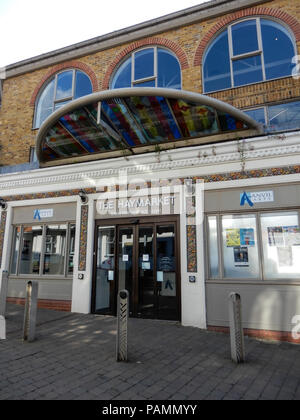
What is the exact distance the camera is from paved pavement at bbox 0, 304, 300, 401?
11.0ft

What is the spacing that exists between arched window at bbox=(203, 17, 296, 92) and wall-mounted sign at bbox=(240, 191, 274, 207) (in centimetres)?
446

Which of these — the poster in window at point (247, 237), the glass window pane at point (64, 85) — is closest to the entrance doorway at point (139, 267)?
the poster in window at point (247, 237)

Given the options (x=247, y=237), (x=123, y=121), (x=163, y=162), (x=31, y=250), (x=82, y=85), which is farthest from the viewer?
(x=82, y=85)

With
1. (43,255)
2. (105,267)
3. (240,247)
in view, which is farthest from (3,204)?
(240,247)

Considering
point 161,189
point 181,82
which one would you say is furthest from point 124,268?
point 181,82

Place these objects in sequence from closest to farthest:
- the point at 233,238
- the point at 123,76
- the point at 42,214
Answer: the point at 233,238
the point at 42,214
the point at 123,76

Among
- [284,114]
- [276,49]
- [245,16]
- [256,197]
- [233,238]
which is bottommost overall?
[233,238]

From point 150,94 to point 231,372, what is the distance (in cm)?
579

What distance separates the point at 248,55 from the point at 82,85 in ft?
20.5

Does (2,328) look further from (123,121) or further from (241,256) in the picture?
(123,121)

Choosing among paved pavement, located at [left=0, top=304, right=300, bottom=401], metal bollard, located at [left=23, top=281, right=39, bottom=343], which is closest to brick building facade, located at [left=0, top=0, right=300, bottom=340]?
paved pavement, located at [left=0, top=304, right=300, bottom=401]

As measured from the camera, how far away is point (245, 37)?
9133mm

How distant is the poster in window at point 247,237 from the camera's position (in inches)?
252

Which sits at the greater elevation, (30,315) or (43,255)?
(43,255)
